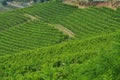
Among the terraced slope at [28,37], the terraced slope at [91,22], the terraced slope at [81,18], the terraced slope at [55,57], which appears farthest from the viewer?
the terraced slope at [28,37]

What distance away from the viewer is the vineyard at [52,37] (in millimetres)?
39969

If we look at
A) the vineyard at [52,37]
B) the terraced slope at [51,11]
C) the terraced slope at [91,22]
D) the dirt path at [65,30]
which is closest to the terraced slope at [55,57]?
the vineyard at [52,37]

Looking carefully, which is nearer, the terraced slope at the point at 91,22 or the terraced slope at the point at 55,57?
the terraced slope at the point at 55,57

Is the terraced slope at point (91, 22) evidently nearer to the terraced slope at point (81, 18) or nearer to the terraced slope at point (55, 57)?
the terraced slope at point (81, 18)

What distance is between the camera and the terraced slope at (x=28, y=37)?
51031 mm

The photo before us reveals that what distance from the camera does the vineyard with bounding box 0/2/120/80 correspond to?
39969 mm

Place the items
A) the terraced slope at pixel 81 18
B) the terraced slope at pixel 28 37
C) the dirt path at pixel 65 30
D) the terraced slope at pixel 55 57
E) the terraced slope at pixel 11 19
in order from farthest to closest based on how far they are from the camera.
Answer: the terraced slope at pixel 11 19
the dirt path at pixel 65 30
the terraced slope at pixel 28 37
the terraced slope at pixel 81 18
the terraced slope at pixel 55 57

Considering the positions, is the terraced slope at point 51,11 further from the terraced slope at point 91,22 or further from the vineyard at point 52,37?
the terraced slope at point 91,22

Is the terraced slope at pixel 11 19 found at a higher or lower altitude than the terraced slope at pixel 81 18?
lower

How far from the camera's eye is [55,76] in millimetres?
23000

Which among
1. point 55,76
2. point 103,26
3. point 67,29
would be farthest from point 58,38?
point 55,76

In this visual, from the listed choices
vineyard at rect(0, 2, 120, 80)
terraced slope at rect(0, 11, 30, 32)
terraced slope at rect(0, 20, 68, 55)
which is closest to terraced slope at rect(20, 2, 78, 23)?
vineyard at rect(0, 2, 120, 80)

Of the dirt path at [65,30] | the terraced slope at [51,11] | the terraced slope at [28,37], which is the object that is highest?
the terraced slope at [51,11]

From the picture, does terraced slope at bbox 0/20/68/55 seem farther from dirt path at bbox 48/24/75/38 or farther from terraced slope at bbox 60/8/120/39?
terraced slope at bbox 60/8/120/39
